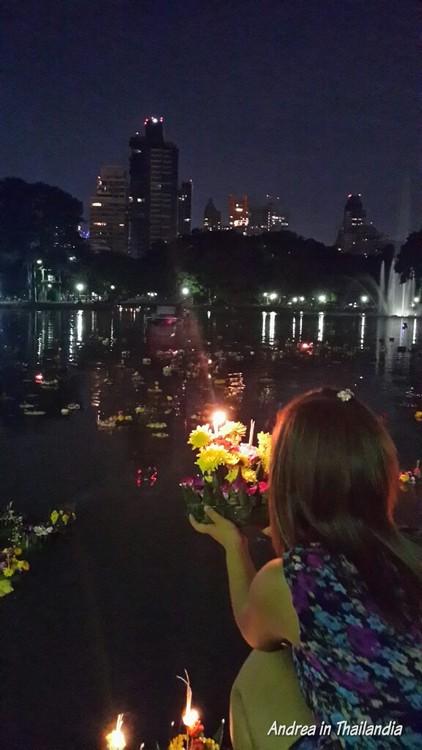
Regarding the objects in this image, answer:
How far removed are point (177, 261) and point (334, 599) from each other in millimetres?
101677

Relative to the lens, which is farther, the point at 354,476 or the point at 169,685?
the point at 169,685

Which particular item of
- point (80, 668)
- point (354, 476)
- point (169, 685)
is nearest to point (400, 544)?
point (354, 476)

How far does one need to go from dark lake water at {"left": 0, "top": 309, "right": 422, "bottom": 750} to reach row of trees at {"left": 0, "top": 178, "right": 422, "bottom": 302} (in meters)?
67.6

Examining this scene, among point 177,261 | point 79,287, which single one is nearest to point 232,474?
point 79,287

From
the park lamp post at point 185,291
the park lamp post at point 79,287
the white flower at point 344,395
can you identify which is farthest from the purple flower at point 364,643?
the park lamp post at point 79,287

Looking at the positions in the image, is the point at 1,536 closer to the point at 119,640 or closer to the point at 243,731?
the point at 119,640

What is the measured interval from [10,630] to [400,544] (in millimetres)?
3782

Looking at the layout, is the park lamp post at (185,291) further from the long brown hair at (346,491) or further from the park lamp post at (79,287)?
the long brown hair at (346,491)

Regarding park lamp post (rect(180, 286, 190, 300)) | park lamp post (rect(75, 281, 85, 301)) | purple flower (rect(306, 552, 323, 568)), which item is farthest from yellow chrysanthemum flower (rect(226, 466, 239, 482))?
park lamp post (rect(75, 281, 85, 301))

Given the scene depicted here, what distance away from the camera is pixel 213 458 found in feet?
14.7

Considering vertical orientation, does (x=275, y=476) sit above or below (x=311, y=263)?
below

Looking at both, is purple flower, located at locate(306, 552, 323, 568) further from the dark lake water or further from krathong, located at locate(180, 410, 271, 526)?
the dark lake water

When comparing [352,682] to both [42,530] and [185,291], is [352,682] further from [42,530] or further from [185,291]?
[185,291]

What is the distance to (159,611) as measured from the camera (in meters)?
5.38
